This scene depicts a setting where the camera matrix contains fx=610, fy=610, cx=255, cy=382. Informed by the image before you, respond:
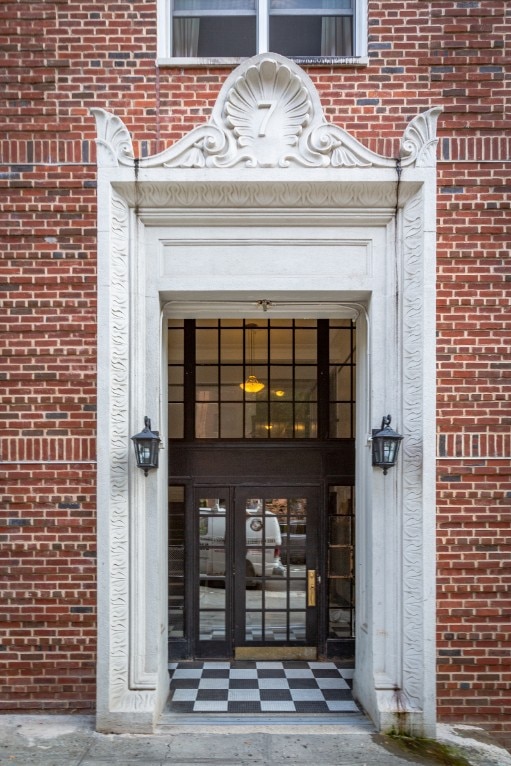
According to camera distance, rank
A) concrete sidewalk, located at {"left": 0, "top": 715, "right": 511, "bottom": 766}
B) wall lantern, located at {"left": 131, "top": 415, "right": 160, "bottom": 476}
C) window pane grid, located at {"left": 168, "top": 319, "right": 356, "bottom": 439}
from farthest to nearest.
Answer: window pane grid, located at {"left": 168, "top": 319, "right": 356, "bottom": 439} → wall lantern, located at {"left": 131, "top": 415, "right": 160, "bottom": 476} → concrete sidewalk, located at {"left": 0, "top": 715, "right": 511, "bottom": 766}

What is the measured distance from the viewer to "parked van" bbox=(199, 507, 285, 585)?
798cm

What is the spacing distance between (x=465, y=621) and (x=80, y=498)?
387 centimetres

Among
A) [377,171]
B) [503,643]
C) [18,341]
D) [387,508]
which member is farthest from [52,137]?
[503,643]

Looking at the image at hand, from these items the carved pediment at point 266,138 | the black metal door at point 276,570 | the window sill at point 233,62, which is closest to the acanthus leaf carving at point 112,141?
the carved pediment at point 266,138

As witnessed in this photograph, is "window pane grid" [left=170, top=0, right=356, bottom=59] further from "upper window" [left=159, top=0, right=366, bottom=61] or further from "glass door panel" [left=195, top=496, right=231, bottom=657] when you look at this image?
"glass door panel" [left=195, top=496, right=231, bottom=657]

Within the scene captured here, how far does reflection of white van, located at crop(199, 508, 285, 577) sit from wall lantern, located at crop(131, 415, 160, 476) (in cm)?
250

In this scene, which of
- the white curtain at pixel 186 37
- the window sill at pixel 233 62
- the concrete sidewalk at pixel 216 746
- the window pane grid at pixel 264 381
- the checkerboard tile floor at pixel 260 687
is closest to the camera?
the concrete sidewalk at pixel 216 746

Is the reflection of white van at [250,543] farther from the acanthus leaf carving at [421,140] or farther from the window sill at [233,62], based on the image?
the window sill at [233,62]

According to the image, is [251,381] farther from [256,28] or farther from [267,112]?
[256,28]

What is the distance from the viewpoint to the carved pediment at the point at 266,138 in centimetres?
581

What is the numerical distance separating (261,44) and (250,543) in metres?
5.83

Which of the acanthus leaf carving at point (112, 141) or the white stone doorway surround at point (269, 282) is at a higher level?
the acanthus leaf carving at point (112, 141)

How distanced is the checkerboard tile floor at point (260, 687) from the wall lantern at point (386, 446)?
2.69 metres

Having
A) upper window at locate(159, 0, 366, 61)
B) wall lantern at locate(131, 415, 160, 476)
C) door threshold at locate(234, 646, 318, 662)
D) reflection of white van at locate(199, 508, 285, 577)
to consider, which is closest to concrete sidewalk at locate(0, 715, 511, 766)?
door threshold at locate(234, 646, 318, 662)
